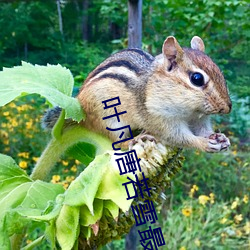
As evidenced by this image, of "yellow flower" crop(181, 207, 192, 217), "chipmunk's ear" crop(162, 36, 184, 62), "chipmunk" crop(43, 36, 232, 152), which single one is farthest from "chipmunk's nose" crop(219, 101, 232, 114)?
"yellow flower" crop(181, 207, 192, 217)

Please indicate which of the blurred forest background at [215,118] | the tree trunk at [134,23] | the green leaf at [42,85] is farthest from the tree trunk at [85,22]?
the green leaf at [42,85]

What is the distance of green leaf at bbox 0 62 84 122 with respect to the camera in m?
0.53

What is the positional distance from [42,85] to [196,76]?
0.22 m

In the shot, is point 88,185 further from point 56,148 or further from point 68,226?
point 56,148

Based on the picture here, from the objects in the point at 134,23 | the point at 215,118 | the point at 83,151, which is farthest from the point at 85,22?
the point at 83,151

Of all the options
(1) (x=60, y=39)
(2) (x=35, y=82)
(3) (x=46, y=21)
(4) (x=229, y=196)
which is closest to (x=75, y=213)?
(2) (x=35, y=82)

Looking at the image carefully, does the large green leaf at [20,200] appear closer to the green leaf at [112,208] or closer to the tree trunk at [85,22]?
the green leaf at [112,208]

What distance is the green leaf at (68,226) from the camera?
458mm

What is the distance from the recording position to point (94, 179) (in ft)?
1.50

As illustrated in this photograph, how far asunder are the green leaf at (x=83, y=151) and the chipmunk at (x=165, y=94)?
26mm

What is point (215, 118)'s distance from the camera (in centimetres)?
208

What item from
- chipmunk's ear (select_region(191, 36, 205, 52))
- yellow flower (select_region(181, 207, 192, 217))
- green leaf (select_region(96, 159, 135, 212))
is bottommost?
green leaf (select_region(96, 159, 135, 212))

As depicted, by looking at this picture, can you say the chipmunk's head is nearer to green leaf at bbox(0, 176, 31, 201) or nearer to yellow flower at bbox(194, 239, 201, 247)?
green leaf at bbox(0, 176, 31, 201)

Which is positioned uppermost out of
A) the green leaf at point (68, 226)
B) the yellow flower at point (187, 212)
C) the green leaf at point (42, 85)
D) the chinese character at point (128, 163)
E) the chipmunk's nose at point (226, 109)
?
the yellow flower at point (187, 212)
